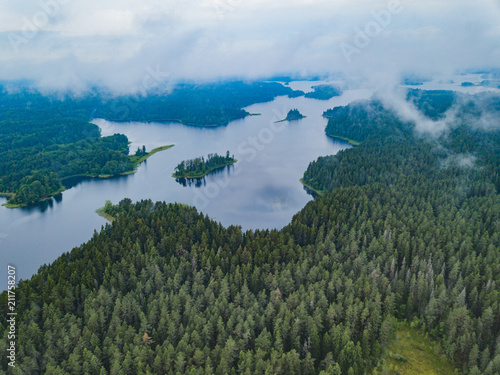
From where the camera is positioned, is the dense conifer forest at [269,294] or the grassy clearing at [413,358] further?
the grassy clearing at [413,358]

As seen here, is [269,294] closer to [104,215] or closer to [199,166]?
[104,215]

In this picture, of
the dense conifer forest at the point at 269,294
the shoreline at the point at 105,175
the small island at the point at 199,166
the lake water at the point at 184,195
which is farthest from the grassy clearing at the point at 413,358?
the shoreline at the point at 105,175

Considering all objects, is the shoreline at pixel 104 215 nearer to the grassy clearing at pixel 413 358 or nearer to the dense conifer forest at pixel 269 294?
the dense conifer forest at pixel 269 294

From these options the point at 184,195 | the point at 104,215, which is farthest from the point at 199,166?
the point at 104,215

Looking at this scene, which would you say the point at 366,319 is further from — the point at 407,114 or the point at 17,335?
the point at 407,114

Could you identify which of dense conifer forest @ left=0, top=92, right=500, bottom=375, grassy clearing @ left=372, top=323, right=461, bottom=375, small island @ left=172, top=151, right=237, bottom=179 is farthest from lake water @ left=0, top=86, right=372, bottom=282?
grassy clearing @ left=372, top=323, right=461, bottom=375

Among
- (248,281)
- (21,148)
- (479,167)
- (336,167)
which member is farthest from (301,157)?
(21,148)

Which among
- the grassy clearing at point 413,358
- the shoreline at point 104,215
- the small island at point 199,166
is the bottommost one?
the grassy clearing at point 413,358
